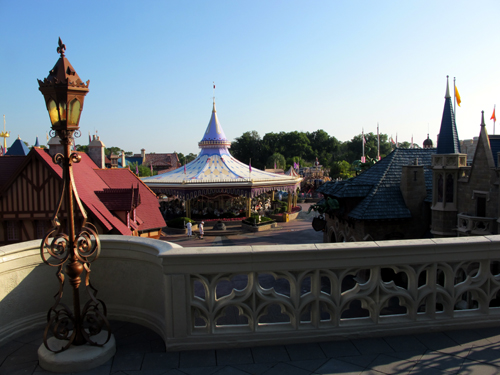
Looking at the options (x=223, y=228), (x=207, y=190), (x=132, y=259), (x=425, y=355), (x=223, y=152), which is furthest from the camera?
(x=223, y=152)

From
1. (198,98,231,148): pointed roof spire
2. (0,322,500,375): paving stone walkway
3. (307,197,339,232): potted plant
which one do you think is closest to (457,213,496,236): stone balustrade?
(307,197,339,232): potted plant

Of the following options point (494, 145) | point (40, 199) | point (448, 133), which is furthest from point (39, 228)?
point (494, 145)

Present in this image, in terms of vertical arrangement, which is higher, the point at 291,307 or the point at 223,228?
the point at 291,307

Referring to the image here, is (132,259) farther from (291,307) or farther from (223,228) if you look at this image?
(223,228)

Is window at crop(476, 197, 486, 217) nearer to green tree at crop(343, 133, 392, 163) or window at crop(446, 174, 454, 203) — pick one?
window at crop(446, 174, 454, 203)

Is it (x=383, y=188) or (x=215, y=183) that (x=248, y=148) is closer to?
(x=215, y=183)

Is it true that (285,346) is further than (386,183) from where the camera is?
No

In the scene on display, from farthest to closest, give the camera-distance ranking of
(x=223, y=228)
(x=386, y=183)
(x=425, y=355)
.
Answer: (x=223, y=228) < (x=386, y=183) < (x=425, y=355)

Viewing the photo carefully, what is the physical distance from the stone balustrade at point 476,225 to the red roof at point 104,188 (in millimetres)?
11428

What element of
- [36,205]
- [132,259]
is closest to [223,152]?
[36,205]

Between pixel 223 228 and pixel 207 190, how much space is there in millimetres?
3836

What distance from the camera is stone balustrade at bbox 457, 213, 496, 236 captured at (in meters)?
12.7

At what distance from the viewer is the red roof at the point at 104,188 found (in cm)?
1232

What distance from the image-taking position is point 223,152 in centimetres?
3675
